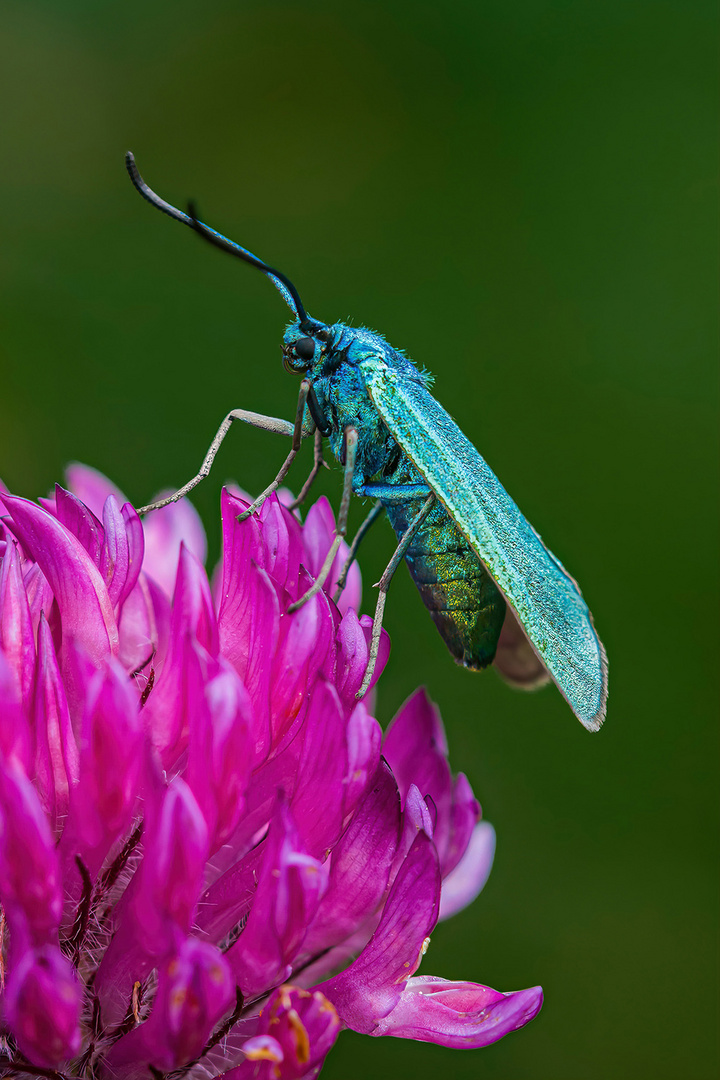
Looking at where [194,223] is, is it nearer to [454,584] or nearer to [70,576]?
[70,576]

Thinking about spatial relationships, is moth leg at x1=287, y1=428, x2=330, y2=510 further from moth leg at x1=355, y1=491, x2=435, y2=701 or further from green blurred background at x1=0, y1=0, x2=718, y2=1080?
green blurred background at x1=0, y1=0, x2=718, y2=1080

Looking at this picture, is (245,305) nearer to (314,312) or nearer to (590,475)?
(314,312)

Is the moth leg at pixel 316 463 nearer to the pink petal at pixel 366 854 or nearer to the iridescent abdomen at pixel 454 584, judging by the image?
the iridescent abdomen at pixel 454 584

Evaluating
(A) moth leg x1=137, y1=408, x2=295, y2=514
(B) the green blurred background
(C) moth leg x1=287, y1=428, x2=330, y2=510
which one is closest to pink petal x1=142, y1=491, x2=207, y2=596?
(A) moth leg x1=137, y1=408, x2=295, y2=514

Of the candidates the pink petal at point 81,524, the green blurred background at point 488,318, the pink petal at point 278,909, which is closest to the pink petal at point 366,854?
the pink petal at point 278,909

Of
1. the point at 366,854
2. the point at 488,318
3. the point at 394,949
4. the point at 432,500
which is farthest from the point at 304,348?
the point at 488,318

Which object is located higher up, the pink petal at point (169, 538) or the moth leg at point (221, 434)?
the moth leg at point (221, 434)

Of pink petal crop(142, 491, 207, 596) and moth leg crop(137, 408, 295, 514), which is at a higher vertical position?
moth leg crop(137, 408, 295, 514)
